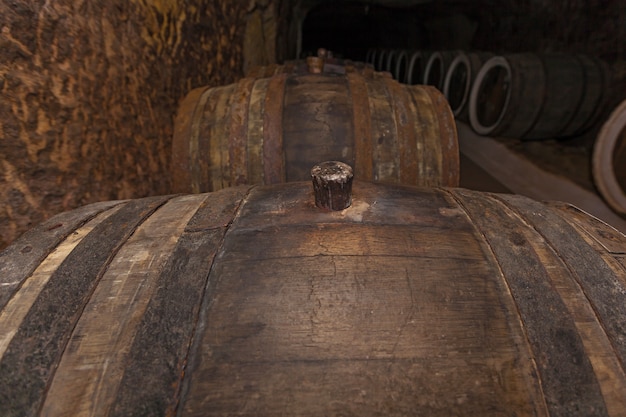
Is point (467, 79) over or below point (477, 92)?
over

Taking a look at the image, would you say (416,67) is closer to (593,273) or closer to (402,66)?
(402,66)

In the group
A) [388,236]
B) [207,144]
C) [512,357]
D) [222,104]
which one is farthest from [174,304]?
[222,104]

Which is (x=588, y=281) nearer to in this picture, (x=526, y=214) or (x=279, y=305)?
(x=526, y=214)

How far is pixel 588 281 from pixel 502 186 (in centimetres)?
409

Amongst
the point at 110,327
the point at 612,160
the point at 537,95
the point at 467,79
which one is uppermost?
the point at 467,79

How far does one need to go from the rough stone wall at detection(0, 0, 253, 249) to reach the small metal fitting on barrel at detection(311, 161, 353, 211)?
1.21 m

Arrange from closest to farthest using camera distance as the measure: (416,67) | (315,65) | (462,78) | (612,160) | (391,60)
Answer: (315,65) → (612,160) → (462,78) → (416,67) → (391,60)

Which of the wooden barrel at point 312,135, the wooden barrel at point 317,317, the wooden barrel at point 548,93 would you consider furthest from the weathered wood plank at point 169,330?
the wooden barrel at point 548,93

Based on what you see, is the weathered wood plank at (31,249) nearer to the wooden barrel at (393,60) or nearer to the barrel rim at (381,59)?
the wooden barrel at (393,60)

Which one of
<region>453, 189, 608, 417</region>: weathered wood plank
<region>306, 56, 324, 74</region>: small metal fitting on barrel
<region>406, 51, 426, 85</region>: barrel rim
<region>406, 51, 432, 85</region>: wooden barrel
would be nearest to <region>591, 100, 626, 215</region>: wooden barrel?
<region>306, 56, 324, 74</region>: small metal fitting on barrel

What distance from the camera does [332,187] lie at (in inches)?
42.8

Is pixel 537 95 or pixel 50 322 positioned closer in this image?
pixel 50 322

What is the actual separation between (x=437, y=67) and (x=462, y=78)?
967 mm

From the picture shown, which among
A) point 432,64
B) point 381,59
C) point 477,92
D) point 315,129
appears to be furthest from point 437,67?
point 315,129
